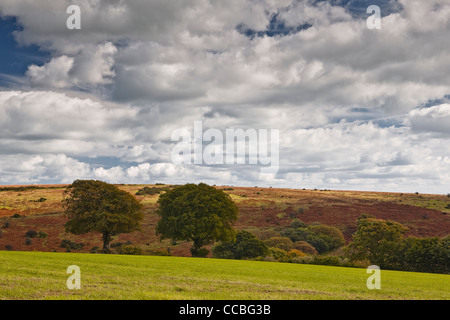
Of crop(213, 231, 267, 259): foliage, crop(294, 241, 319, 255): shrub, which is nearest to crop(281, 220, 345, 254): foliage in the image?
crop(294, 241, 319, 255): shrub

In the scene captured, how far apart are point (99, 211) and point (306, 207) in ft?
202

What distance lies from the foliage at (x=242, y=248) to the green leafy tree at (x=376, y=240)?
13398mm

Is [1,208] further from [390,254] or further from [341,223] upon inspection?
[390,254]

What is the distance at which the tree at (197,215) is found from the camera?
52.9 metres

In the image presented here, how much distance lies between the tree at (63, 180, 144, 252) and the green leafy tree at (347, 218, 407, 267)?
33.3m

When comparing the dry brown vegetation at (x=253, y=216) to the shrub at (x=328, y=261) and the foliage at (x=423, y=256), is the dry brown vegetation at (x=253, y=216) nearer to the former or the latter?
the shrub at (x=328, y=261)

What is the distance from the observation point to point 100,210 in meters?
55.2

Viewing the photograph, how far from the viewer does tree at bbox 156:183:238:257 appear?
52.9m

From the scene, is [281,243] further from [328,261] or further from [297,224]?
[328,261]
